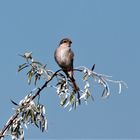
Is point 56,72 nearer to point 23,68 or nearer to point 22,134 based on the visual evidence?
point 23,68

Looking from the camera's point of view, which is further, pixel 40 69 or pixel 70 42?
pixel 70 42

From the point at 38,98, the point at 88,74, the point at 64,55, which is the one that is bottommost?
the point at 38,98

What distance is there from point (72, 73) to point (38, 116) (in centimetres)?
87

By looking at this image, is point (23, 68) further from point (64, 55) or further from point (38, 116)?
point (64, 55)

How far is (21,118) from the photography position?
3.89m

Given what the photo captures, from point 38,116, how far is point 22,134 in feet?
0.73

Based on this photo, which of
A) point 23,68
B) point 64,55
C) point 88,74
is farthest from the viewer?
point 64,55

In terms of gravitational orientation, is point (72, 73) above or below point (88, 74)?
above

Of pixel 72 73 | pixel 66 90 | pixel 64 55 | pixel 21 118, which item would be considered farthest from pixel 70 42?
pixel 21 118

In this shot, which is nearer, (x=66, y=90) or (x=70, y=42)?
(x=66, y=90)

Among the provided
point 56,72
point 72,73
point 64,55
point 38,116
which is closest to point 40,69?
point 56,72

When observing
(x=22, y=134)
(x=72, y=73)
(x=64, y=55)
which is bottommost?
(x=22, y=134)

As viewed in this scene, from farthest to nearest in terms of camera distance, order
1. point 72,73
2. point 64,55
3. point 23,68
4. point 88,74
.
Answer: point 64,55
point 72,73
point 23,68
point 88,74

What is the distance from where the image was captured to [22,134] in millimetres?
3947
